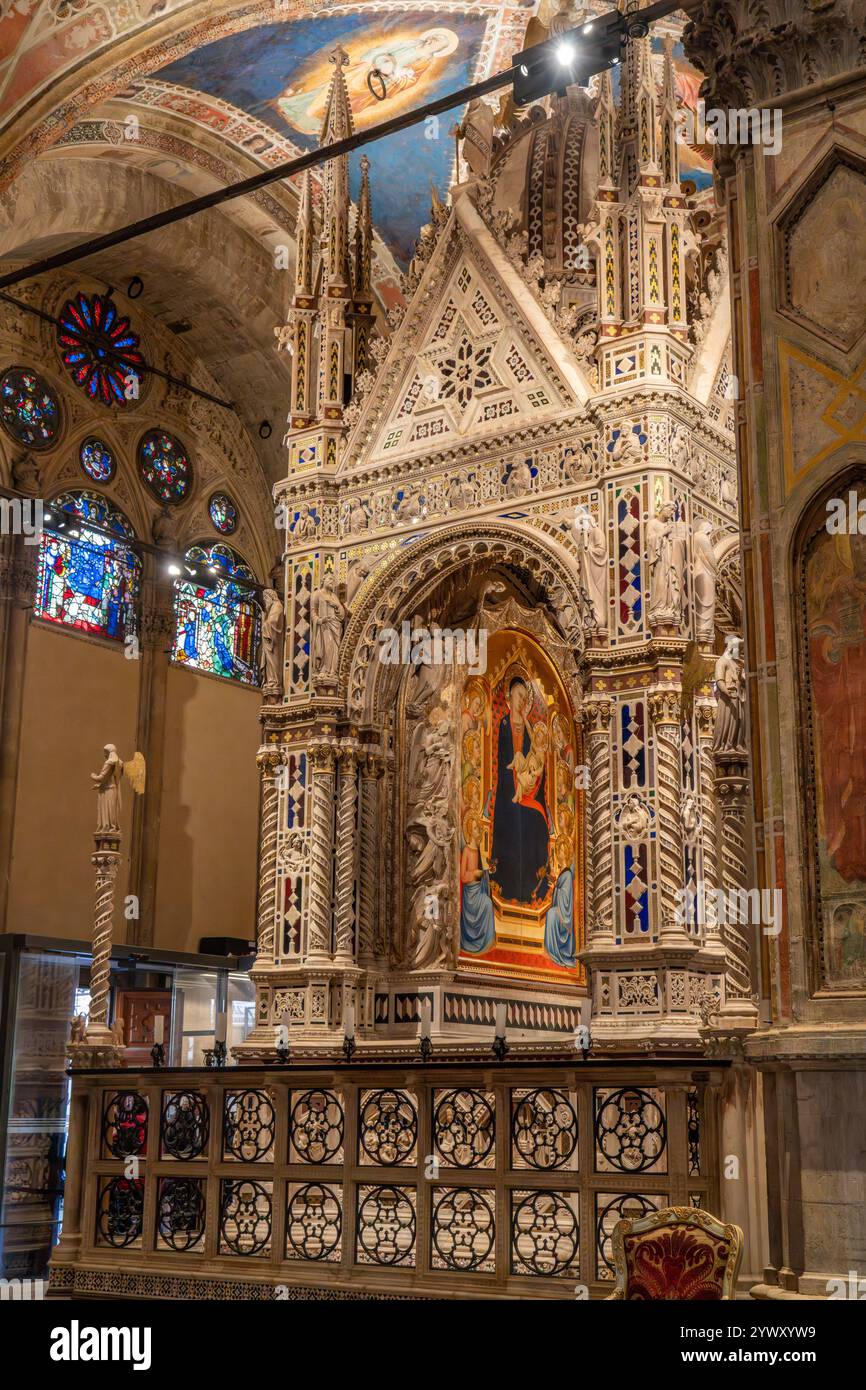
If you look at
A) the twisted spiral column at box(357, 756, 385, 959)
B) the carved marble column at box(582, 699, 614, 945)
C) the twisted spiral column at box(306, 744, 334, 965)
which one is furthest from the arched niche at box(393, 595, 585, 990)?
the carved marble column at box(582, 699, 614, 945)

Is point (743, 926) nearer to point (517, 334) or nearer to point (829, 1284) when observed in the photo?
Answer: point (829, 1284)

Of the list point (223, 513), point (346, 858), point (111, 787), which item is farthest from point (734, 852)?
point (223, 513)

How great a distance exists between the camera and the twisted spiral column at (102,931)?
12625 millimetres

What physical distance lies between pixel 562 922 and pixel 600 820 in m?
2.96

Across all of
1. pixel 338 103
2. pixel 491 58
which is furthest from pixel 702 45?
pixel 491 58

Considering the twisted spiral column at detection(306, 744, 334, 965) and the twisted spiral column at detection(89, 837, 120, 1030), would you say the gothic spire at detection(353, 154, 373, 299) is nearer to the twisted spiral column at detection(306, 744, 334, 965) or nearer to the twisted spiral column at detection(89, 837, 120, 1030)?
the twisted spiral column at detection(306, 744, 334, 965)

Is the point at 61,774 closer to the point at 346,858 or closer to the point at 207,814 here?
the point at 207,814

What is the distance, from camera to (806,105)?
24.8 feet

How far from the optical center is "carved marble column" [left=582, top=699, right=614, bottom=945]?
39.9 ft

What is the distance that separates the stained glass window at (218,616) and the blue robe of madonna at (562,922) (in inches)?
351

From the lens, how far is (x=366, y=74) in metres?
19.0

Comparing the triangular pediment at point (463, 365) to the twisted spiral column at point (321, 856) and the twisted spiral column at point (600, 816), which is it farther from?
the twisted spiral column at point (321, 856)

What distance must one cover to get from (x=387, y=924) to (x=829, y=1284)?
7.83 meters

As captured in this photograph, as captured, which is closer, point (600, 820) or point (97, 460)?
point (600, 820)
